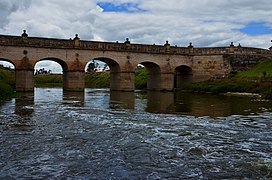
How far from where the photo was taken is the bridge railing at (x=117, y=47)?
38312 millimetres

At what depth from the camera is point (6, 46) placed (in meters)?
37.6

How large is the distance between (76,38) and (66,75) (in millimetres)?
4986

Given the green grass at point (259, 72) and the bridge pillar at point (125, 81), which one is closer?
the green grass at point (259, 72)

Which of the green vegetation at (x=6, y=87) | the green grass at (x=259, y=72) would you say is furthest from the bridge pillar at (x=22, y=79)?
the green grass at (x=259, y=72)

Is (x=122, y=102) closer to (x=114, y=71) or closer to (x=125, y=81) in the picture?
(x=125, y=81)

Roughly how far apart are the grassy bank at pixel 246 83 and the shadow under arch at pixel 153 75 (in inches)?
167

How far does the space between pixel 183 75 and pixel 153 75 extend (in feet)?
18.0

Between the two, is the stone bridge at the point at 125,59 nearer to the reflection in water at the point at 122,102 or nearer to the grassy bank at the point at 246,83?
the grassy bank at the point at 246,83

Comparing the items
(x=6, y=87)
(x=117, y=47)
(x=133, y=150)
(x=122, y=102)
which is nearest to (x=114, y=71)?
(x=117, y=47)

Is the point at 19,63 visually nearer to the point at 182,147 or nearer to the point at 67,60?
the point at 67,60

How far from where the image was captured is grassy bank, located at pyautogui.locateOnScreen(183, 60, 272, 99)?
1435 inches

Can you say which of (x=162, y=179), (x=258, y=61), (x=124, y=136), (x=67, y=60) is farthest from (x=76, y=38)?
(x=162, y=179)

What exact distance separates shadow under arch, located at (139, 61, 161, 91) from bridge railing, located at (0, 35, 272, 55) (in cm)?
251

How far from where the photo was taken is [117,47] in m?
43.8
